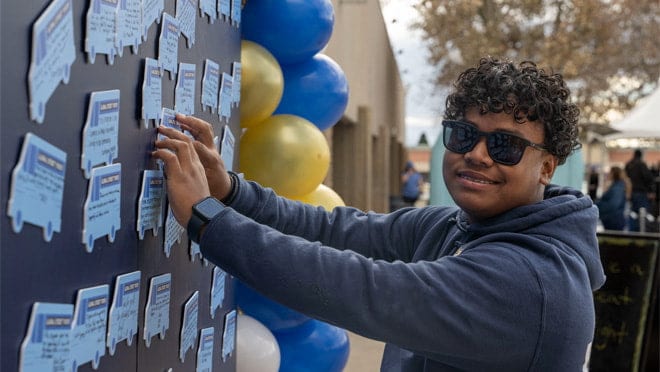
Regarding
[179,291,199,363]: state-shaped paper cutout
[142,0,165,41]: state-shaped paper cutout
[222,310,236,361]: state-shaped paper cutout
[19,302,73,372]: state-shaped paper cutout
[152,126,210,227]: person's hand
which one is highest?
[142,0,165,41]: state-shaped paper cutout

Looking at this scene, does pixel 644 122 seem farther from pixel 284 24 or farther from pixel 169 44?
pixel 169 44

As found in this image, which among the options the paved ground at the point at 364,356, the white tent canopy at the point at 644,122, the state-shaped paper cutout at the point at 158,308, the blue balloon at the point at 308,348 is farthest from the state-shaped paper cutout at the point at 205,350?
the white tent canopy at the point at 644,122

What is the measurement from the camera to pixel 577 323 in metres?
2.07

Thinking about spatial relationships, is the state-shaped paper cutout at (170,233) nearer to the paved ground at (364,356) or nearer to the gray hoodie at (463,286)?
the gray hoodie at (463,286)

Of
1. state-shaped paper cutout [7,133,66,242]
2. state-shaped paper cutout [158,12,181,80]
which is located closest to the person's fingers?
state-shaped paper cutout [158,12,181,80]

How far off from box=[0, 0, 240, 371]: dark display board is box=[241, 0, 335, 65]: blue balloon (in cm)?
94

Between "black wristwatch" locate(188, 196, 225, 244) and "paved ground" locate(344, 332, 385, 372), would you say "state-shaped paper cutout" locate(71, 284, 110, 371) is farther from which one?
"paved ground" locate(344, 332, 385, 372)

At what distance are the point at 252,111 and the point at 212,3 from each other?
827mm

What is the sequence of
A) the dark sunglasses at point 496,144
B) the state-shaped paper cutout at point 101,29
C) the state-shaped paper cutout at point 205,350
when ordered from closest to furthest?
the state-shaped paper cutout at point 101,29 < the dark sunglasses at point 496,144 < the state-shaped paper cutout at point 205,350

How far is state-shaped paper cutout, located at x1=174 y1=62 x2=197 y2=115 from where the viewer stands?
Result: 226 cm

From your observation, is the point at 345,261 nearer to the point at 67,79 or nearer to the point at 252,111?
the point at 67,79

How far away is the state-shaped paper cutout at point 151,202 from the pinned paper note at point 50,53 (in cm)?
50

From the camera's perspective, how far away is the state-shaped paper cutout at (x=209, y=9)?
243cm

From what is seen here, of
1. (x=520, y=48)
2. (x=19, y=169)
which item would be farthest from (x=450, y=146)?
(x=520, y=48)
